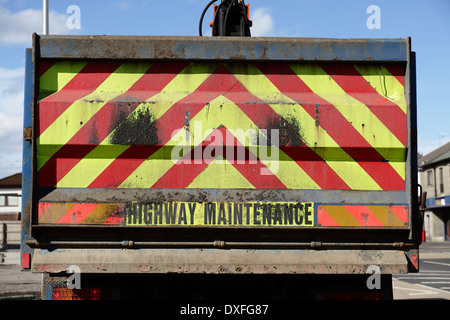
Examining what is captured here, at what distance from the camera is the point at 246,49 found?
335cm

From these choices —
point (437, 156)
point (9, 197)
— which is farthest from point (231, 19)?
point (9, 197)

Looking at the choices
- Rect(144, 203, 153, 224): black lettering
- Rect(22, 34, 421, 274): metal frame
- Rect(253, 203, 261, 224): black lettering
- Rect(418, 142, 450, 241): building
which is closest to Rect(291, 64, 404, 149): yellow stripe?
Rect(22, 34, 421, 274): metal frame

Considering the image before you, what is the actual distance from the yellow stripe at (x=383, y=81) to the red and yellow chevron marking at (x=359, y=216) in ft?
2.31

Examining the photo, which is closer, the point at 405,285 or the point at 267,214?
the point at 267,214

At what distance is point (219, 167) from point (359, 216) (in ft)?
2.91

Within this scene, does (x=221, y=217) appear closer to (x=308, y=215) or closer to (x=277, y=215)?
(x=277, y=215)

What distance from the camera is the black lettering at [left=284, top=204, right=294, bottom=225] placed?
10.5 ft

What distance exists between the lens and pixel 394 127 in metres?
3.31

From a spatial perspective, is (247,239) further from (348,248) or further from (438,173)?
(438,173)

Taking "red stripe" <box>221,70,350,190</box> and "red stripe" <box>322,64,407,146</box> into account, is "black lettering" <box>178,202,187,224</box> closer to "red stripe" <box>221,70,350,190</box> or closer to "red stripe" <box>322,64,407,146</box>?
"red stripe" <box>221,70,350,190</box>

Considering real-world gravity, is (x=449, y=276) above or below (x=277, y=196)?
below

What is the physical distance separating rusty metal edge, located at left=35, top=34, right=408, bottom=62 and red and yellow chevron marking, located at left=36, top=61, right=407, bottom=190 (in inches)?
9.8
